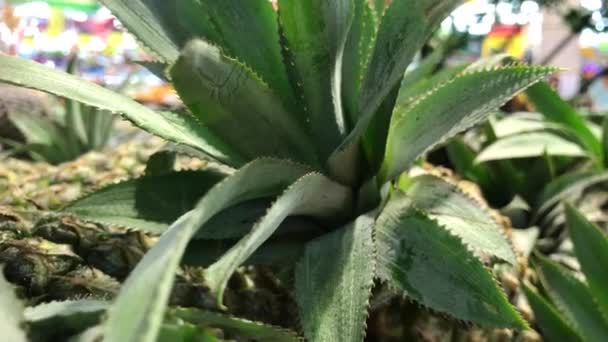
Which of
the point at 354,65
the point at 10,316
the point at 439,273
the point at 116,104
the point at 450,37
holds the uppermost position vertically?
the point at 450,37

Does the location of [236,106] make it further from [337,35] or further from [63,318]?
[63,318]

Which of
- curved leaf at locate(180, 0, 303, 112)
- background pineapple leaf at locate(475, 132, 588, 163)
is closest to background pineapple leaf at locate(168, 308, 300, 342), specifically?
curved leaf at locate(180, 0, 303, 112)

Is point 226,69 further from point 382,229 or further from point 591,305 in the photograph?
point 591,305

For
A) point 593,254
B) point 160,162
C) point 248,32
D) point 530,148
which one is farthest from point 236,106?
point 530,148

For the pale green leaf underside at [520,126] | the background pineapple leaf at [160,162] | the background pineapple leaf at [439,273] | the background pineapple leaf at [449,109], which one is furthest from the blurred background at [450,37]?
the background pineapple leaf at [439,273]

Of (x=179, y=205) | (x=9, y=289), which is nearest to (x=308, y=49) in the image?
(x=179, y=205)

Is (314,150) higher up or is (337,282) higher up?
(314,150)
